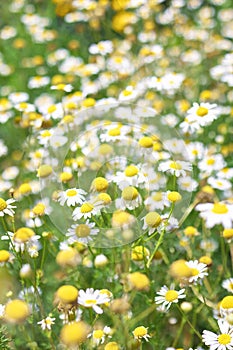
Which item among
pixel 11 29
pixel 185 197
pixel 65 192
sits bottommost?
pixel 11 29

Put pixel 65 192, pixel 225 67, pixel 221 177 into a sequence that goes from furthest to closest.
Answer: pixel 225 67 → pixel 221 177 → pixel 65 192

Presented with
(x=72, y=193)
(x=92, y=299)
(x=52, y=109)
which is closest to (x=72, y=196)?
(x=72, y=193)

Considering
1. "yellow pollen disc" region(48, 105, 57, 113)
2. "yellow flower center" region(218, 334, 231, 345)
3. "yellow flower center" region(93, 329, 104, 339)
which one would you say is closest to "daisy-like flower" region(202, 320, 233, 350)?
"yellow flower center" region(218, 334, 231, 345)

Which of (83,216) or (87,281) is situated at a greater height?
(83,216)

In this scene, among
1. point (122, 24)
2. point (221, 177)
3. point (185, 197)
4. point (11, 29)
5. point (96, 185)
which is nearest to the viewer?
point (96, 185)

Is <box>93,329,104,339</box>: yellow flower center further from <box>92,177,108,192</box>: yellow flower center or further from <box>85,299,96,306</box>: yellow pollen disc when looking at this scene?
<box>92,177,108,192</box>: yellow flower center

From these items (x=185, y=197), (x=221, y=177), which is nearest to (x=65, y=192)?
(x=185, y=197)

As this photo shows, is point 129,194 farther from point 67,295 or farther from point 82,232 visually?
point 67,295

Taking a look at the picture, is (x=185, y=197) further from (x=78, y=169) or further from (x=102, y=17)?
(x=102, y=17)
